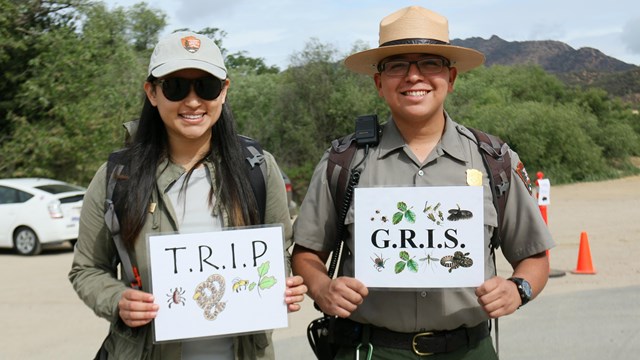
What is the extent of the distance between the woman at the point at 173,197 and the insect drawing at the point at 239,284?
159 mm

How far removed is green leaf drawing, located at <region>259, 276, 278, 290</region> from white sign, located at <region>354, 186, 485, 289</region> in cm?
30

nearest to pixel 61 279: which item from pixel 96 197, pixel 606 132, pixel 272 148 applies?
pixel 96 197

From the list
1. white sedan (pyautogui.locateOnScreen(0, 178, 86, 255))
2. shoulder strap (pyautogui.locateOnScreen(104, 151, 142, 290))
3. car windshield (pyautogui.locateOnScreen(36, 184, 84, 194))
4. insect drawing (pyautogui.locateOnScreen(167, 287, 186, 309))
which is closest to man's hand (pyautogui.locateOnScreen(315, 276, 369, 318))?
insect drawing (pyautogui.locateOnScreen(167, 287, 186, 309))

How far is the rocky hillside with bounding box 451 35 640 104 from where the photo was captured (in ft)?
260

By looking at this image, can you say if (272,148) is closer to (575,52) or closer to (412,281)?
(412,281)

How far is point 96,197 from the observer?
9.79ft

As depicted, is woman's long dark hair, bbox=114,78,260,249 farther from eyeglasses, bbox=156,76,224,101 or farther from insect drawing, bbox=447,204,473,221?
insect drawing, bbox=447,204,473,221

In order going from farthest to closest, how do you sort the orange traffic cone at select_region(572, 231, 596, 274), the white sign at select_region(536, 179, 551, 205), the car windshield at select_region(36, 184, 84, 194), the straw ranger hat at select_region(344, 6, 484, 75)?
the car windshield at select_region(36, 184, 84, 194) < the orange traffic cone at select_region(572, 231, 596, 274) < the white sign at select_region(536, 179, 551, 205) < the straw ranger hat at select_region(344, 6, 484, 75)

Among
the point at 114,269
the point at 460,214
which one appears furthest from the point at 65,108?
the point at 460,214

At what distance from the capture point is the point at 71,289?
1123cm

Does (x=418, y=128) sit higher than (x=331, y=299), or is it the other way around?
(x=418, y=128)

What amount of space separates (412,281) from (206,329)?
0.75 meters

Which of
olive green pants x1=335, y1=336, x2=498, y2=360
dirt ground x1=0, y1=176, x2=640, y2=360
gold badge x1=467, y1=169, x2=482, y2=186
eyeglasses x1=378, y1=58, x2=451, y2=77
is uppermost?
eyeglasses x1=378, y1=58, x2=451, y2=77

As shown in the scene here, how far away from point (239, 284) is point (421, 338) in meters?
0.71
